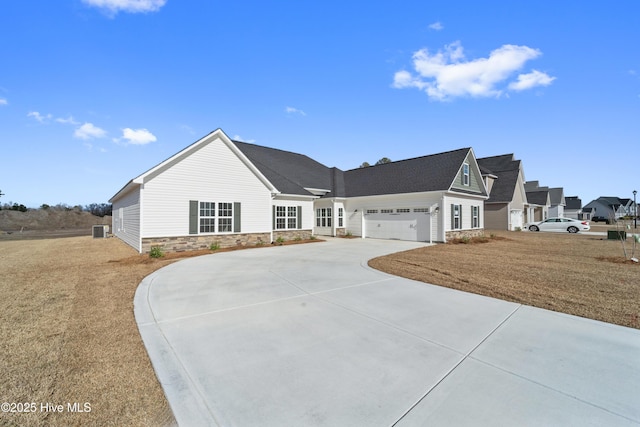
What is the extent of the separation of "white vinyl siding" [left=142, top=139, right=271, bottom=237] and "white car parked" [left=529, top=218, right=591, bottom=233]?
2867 cm

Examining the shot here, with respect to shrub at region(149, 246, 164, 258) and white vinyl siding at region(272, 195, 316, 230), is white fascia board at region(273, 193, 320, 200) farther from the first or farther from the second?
shrub at region(149, 246, 164, 258)

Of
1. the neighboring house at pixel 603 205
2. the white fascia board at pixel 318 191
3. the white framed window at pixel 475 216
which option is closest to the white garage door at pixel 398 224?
the white fascia board at pixel 318 191

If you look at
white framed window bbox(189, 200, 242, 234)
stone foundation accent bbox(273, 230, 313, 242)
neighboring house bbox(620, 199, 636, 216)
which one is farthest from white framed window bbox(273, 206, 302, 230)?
neighboring house bbox(620, 199, 636, 216)

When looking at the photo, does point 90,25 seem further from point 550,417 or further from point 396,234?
point 396,234

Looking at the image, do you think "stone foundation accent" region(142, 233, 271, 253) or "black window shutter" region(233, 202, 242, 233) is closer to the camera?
"stone foundation accent" region(142, 233, 271, 253)

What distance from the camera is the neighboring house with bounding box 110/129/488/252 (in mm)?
12750

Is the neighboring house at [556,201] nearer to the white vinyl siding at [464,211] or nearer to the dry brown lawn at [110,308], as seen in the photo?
the white vinyl siding at [464,211]

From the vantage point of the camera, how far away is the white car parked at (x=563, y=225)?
83.8 ft

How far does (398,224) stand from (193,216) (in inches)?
508

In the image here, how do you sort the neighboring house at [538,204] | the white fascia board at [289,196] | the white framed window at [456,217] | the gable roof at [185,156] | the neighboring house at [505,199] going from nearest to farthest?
1. the gable roof at [185,156]
2. the white fascia board at [289,196]
3. the white framed window at [456,217]
4. the neighboring house at [505,199]
5. the neighboring house at [538,204]

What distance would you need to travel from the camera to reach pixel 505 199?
27.4 m

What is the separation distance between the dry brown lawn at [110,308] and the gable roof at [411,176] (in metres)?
7.24

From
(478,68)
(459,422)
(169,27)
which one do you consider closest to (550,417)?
(459,422)

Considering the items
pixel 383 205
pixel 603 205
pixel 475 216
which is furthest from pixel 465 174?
pixel 603 205
